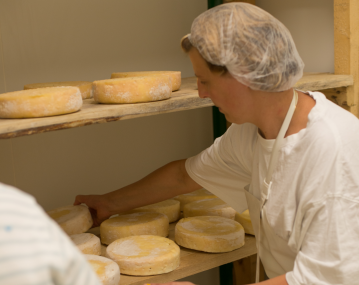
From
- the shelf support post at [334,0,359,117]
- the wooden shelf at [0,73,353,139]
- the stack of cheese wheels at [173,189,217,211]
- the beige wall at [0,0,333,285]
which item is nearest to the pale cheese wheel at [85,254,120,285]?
the wooden shelf at [0,73,353,139]

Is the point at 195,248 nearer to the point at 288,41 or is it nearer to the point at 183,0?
the point at 288,41

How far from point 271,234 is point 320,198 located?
288mm

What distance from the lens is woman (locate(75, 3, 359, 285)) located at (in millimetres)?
1249

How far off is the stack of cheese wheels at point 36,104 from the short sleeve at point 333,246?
0.85 m

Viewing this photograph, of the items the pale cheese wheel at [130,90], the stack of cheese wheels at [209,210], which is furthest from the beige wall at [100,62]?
the pale cheese wheel at [130,90]

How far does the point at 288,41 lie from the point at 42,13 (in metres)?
1.39

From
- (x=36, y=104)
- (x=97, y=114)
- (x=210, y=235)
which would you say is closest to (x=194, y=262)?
(x=210, y=235)

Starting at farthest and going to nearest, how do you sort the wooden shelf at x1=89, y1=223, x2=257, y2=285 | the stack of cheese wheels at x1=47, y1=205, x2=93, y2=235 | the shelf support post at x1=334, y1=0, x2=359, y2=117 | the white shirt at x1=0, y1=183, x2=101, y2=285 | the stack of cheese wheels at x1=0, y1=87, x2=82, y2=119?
the shelf support post at x1=334, y1=0, x2=359, y2=117, the stack of cheese wheels at x1=47, y1=205, x2=93, y2=235, the wooden shelf at x1=89, y1=223, x2=257, y2=285, the stack of cheese wheels at x1=0, y1=87, x2=82, y2=119, the white shirt at x1=0, y1=183, x2=101, y2=285

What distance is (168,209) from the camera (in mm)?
2131

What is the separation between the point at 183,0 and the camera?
2.68 metres

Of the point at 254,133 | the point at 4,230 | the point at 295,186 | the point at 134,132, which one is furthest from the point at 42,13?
the point at 4,230

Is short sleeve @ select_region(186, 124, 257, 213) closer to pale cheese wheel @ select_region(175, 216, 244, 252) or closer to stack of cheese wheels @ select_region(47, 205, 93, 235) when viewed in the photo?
pale cheese wheel @ select_region(175, 216, 244, 252)

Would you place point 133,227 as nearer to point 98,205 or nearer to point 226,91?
point 98,205

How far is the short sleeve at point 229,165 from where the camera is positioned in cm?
165
